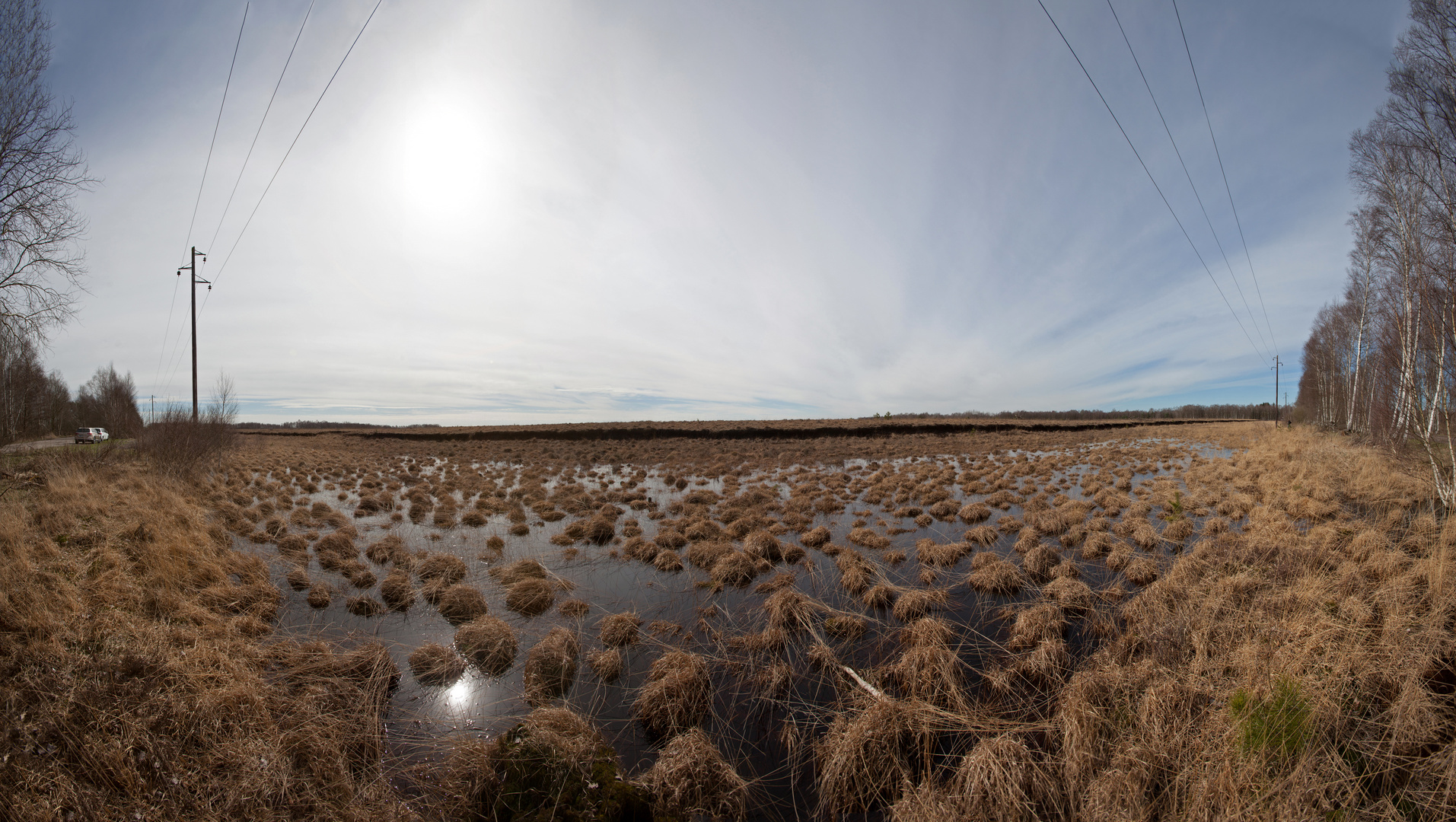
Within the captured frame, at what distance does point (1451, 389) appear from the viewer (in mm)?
11344

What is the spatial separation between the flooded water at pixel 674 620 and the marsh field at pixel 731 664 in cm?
6

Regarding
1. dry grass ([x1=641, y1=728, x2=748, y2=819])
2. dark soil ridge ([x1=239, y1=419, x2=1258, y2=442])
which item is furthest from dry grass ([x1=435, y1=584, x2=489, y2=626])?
dark soil ridge ([x1=239, y1=419, x2=1258, y2=442])

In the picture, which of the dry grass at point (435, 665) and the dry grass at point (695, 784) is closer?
the dry grass at point (695, 784)

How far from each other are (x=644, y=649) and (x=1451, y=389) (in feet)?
62.8

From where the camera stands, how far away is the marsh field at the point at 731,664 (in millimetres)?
4012

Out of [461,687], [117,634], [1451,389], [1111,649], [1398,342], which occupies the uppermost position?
[1398,342]

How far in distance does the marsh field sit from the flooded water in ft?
0.21

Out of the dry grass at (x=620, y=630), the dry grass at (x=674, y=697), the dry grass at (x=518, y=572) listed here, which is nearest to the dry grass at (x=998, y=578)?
the dry grass at (x=674, y=697)

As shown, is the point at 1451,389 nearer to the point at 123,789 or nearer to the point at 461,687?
the point at 461,687

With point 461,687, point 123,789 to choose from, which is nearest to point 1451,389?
point 461,687

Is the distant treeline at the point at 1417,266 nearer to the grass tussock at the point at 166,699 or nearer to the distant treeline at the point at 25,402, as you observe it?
the grass tussock at the point at 166,699

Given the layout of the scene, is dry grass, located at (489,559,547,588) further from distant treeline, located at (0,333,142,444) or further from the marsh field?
distant treeline, located at (0,333,142,444)

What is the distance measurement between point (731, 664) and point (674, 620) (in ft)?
5.80

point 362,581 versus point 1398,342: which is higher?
point 1398,342
